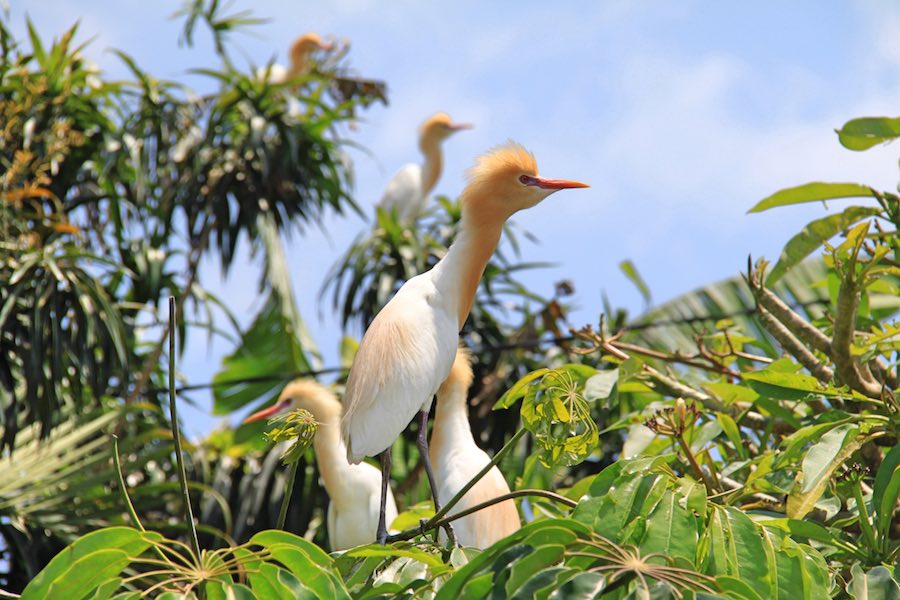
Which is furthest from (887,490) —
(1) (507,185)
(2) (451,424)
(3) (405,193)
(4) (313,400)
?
(3) (405,193)

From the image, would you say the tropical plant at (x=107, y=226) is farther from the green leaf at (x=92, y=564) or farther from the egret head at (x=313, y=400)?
the green leaf at (x=92, y=564)

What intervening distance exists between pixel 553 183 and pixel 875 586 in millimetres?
1171

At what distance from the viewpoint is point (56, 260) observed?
4.35m

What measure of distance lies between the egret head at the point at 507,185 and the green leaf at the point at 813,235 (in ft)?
1.65

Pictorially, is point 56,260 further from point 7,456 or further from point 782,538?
point 782,538

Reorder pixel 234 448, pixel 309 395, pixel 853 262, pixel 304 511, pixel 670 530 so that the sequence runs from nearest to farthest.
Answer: pixel 670 530, pixel 853 262, pixel 309 395, pixel 304 511, pixel 234 448

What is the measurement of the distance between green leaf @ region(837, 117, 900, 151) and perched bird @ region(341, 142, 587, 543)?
1.82 ft

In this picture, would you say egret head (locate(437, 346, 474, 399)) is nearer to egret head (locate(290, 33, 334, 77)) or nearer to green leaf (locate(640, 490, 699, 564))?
green leaf (locate(640, 490, 699, 564))

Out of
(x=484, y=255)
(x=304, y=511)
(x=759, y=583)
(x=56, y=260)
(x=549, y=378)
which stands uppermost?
(x=56, y=260)

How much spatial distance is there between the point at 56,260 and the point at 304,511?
1704 millimetres

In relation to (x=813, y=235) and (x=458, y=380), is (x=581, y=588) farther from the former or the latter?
(x=458, y=380)

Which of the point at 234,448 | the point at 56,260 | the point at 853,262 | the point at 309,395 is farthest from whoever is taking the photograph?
the point at 234,448

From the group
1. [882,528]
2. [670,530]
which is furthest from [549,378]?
[882,528]

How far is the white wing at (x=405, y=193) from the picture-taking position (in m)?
8.46
